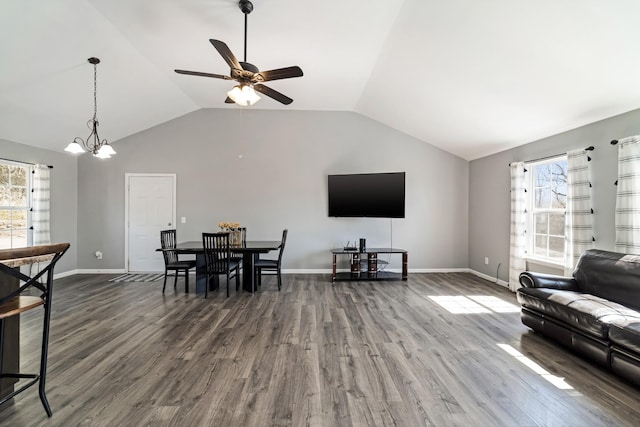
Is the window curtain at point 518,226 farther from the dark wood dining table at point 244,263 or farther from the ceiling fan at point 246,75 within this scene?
the ceiling fan at point 246,75

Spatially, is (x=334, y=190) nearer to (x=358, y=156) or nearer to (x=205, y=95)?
(x=358, y=156)

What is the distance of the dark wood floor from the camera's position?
A: 1810 millimetres

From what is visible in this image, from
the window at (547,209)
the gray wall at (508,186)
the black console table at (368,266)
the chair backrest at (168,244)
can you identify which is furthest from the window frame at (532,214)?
the chair backrest at (168,244)

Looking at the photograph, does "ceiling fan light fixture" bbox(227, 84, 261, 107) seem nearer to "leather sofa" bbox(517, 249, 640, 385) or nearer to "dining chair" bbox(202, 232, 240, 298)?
"dining chair" bbox(202, 232, 240, 298)

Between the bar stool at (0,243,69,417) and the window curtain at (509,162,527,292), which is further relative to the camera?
the window curtain at (509,162,527,292)

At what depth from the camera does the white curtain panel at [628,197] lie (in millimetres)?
2980

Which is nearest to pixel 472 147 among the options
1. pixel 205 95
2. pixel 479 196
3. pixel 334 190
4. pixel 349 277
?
pixel 479 196

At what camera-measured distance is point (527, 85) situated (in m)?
3.33

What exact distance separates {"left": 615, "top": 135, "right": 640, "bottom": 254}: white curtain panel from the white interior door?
6.85m

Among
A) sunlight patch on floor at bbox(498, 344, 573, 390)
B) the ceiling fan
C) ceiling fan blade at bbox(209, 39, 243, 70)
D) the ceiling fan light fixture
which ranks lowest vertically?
sunlight patch on floor at bbox(498, 344, 573, 390)

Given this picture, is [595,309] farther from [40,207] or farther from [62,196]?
[62,196]

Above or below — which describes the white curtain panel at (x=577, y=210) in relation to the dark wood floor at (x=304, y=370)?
above

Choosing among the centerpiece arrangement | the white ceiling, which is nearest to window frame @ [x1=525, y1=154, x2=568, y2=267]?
the white ceiling

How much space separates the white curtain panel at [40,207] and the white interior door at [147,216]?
1.23m
